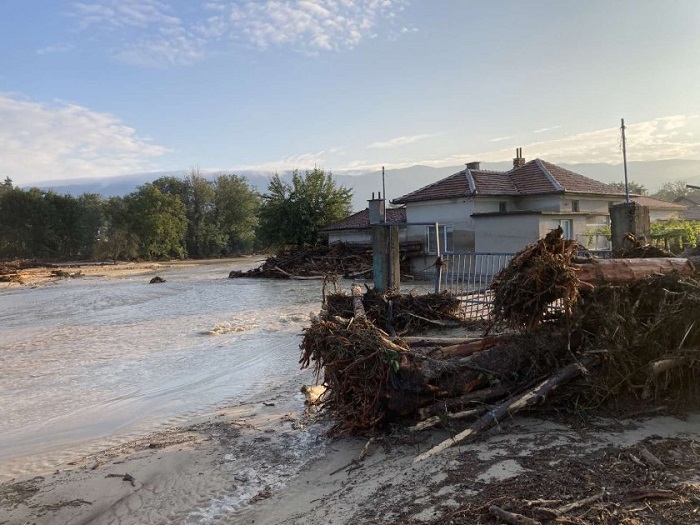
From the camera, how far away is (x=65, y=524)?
181 inches

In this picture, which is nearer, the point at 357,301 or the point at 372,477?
the point at 372,477

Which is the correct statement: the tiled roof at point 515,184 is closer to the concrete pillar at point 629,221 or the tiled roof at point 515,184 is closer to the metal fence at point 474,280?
the metal fence at point 474,280

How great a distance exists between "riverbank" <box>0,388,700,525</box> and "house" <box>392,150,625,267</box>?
17.5 metres

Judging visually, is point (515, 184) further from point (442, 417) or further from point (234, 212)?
point (234, 212)

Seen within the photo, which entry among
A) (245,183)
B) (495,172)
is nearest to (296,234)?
(495,172)

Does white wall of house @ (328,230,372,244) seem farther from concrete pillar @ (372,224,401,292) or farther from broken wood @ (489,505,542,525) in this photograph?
broken wood @ (489,505,542,525)

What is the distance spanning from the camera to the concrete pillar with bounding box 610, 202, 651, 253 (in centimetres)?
886

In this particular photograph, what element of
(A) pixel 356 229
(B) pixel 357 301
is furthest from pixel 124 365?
(A) pixel 356 229

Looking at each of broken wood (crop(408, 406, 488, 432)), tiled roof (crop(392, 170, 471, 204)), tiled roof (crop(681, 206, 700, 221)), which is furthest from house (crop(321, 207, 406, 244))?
tiled roof (crop(681, 206, 700, 221))

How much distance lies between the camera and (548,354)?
5.44 metres

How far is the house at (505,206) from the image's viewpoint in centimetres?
2269

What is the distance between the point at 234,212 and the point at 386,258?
2683 inches

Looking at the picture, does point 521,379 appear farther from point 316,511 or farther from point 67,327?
point 67,327

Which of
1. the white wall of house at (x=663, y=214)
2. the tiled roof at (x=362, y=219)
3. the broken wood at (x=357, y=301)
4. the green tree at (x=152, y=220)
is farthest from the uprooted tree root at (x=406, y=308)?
the green tree at (x=152, y=220)
